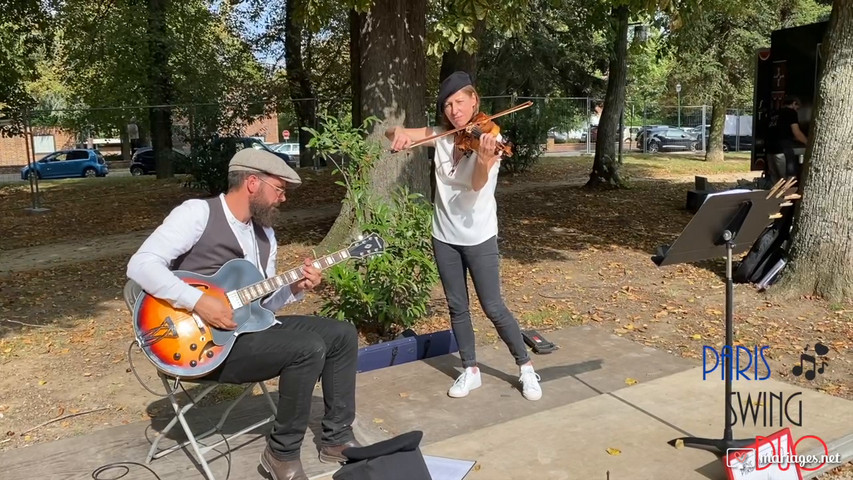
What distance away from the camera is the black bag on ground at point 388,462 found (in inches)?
116

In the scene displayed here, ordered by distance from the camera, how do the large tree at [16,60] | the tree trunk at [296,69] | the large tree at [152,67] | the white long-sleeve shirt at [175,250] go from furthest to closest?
1. the tree trunk at [296,69]
2. the large tree at [152,67]
3. the large tree at [16,60]
4. the white long-sleeve shirt at [175,250]

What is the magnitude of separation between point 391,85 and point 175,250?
529 cm

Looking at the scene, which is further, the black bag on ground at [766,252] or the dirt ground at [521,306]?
the black bag on ground at [766,252]

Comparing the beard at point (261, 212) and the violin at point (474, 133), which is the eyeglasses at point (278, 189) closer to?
the beard at point (261, 212)

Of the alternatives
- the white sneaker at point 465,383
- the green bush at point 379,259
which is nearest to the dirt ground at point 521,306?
the green bush at point 379,259

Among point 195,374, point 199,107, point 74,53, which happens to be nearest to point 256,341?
point 195,374

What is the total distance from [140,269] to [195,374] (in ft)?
1.69

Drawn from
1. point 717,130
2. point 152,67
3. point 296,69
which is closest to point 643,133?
point 717,130

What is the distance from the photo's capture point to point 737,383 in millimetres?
4668

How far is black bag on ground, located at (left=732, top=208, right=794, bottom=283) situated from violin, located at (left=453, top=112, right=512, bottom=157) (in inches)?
169

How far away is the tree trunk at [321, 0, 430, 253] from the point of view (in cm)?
812

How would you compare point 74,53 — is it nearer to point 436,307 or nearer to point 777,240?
point 436,307

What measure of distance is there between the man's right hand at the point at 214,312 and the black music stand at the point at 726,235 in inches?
80.8

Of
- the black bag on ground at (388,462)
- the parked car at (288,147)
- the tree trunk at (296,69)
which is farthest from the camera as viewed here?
the parked car at (288,147)
